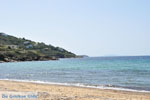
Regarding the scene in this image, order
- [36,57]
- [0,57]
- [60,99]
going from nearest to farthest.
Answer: [60,99], [0,57], [36,57]

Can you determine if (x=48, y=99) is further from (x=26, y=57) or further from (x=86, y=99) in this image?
(x=26, y=57)

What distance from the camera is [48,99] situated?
15266mm

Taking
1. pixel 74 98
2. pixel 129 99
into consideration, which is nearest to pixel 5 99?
pixel 74 98

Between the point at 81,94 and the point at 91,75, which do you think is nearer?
the point at 81,94

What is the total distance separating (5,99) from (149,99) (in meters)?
9.60

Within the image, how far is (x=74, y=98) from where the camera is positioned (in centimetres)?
1593

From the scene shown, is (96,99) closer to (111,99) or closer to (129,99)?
(111,99)

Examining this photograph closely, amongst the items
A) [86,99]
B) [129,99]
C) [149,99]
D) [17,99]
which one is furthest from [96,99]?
[17,99]

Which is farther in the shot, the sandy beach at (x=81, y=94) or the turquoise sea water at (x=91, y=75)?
the turquoise sea water at (x=91, y=75)

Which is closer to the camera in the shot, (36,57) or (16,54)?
(16,54)

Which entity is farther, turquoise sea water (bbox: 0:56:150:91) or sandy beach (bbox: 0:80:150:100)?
turquoise sea water (bbox: 0:56:150:91)

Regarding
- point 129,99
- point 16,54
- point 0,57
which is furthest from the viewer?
point 16,54

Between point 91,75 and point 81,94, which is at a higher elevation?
point 91,75

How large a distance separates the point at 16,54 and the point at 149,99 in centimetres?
13396
